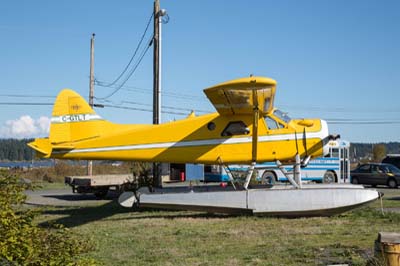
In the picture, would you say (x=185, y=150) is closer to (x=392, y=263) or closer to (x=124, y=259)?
(x=124, y=259)

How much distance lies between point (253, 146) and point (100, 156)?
4.32 meters

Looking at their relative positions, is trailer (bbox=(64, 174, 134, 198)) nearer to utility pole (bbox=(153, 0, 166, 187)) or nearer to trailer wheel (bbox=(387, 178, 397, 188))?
utility pole (bbox=(153, 0, 166, 187))

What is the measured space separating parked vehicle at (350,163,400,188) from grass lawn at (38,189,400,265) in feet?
54.8

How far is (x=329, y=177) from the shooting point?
92.6 feet

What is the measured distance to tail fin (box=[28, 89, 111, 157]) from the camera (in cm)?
1423

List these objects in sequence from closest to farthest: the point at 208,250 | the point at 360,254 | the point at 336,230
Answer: the point at 360,254 < the point at 208,250 < the point at 336,230

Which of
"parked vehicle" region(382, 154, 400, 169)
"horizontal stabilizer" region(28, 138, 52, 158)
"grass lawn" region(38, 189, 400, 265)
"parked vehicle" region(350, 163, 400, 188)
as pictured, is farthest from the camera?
"parked vehicle" region(382, 154, 400, 169)

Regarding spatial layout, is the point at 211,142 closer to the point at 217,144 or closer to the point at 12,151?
the point at 217,144

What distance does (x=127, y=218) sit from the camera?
13672 mm

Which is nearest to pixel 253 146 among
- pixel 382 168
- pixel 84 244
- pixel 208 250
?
pixel 208 250

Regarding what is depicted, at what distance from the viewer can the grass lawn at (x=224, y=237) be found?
7902mm

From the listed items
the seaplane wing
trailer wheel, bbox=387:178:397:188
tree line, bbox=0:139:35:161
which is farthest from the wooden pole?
tree line, bbox=0:139:35:161

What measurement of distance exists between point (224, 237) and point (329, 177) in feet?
63.4

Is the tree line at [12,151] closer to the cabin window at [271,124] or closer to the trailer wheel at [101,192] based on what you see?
the trailer wheel at [101,192]
